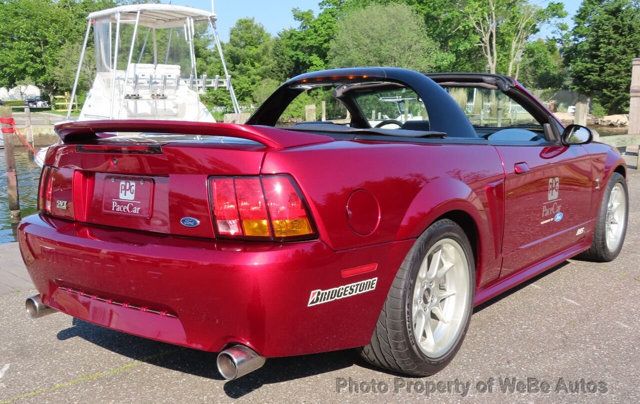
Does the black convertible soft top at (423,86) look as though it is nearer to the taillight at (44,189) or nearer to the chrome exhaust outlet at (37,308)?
the taillight at (44,189)

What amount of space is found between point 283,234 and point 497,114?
2.79 m

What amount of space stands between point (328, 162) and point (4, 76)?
63.4m

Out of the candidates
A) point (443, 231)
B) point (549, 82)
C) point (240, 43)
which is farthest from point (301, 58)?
point (443, 231)

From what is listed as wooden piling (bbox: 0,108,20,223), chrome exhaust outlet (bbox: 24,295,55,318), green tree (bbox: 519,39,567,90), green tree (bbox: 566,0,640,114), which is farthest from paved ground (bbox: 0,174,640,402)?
green tree (bbox: 519,39,567,90)

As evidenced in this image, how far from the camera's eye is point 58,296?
9.07 ft

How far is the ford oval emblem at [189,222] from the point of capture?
2344 millimetres

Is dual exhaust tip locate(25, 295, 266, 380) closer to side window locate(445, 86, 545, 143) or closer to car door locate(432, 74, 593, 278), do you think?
car door locate(432, 74, 593, 278)

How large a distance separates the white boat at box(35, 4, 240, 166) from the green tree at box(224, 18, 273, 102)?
42583mm

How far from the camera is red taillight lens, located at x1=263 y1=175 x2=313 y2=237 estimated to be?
2240mm

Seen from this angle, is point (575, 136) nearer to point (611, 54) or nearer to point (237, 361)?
point (237, 361)

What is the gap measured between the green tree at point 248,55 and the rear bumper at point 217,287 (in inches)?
2255

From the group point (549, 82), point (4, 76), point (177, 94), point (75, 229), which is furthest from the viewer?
point (549, 82)

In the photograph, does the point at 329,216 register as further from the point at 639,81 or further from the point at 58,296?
the point at 639,81

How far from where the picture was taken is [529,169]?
11.7ft
